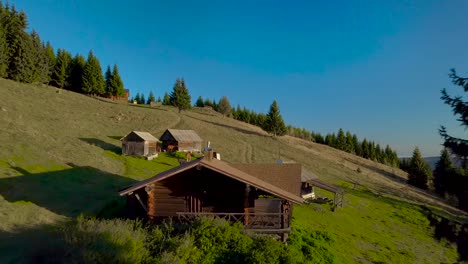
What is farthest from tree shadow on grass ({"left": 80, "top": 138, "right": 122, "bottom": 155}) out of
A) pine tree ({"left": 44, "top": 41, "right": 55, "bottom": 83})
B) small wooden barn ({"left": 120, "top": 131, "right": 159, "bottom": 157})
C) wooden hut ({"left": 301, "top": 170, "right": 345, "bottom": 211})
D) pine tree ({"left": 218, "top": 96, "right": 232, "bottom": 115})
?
pine tree ({"left": 218, "top": 96, "right": 232, "bottom": 115})

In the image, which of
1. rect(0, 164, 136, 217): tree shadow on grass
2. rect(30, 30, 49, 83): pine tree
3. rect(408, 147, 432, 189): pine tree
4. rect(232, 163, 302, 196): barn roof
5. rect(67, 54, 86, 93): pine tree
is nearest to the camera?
rect(0, 164, 136, 217): tree shadow on grass

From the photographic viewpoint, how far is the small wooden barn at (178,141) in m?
54.5

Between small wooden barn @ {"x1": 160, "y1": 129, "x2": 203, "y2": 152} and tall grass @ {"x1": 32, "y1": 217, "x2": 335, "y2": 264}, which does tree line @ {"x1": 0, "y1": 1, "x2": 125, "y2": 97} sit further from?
tall grass @ {"x1": 32, "y1": 217, "x2": 335, "y2": 264}

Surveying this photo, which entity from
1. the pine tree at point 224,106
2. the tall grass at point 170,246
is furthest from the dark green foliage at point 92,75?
the tall grass at point 170,246

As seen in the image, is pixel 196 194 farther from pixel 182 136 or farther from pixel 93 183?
pixel 182 136

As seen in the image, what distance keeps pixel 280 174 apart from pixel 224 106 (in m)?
105

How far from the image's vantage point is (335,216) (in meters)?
35.1

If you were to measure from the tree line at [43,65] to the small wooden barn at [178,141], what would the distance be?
42888 mm

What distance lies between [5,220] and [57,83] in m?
80.2

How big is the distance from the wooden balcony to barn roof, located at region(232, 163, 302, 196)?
20.3ft

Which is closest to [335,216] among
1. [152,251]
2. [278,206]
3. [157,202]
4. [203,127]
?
[278,206]

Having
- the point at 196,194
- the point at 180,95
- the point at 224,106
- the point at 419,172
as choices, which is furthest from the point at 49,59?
the point at 419,172

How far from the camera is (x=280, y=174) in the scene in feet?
92.4

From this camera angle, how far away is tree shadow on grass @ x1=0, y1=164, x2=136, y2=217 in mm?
23406
